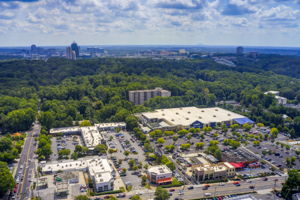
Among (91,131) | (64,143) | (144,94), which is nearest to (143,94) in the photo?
(144,94)

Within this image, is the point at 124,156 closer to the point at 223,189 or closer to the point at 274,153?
the point at 223,189

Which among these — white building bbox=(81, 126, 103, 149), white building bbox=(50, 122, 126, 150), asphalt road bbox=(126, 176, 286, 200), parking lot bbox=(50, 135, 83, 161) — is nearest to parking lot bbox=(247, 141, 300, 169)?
asphalt road bbox=(126, 176, 286, 200)

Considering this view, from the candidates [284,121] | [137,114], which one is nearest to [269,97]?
[284,121]

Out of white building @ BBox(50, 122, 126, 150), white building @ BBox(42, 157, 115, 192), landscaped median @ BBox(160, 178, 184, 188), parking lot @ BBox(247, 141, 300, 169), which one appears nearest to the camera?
white building @ BBox(42, 157, 115, 192)

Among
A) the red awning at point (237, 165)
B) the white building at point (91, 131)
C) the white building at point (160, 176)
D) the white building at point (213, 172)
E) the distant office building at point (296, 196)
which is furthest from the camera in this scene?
the white building at point (91, 131)

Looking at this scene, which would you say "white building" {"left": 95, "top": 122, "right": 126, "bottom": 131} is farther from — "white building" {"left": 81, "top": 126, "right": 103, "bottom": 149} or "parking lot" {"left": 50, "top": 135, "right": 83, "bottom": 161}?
"parking lot" {"left": 50, "top": 135, "right": 83, "bottom": 161}

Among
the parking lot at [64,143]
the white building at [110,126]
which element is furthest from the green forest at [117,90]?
the parking lot at [64,143]

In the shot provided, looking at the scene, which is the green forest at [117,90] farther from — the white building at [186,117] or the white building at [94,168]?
the white building at [94,168]

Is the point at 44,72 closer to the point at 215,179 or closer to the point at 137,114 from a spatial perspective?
the point at 137,114
